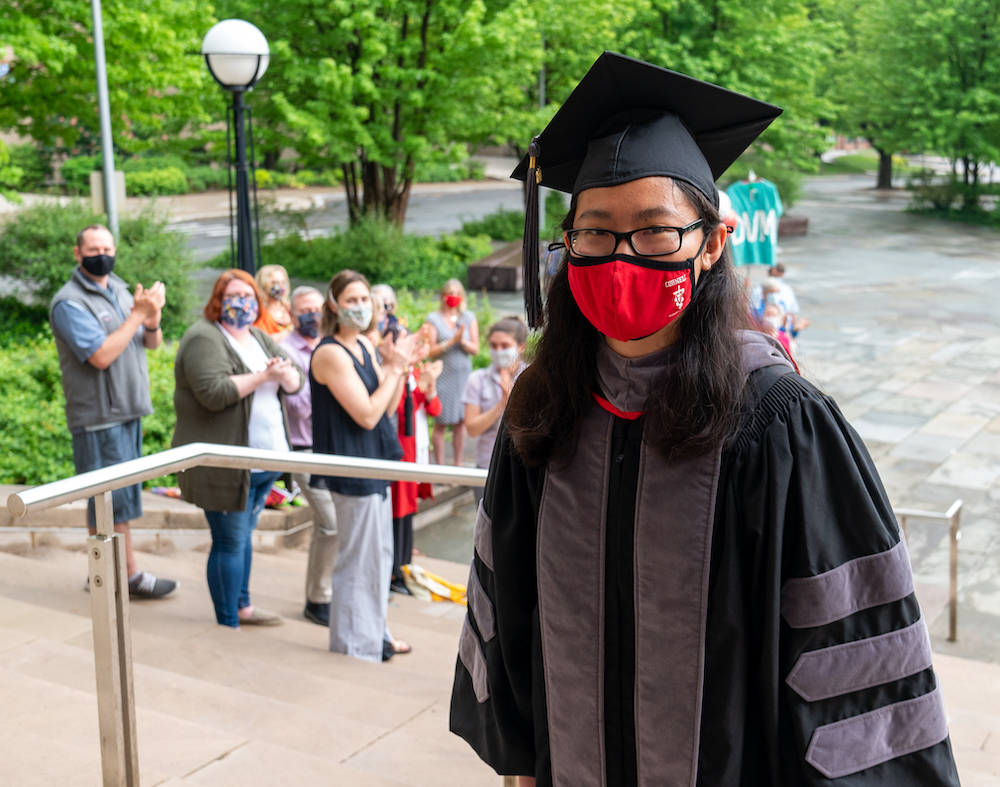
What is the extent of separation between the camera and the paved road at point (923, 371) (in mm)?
7859

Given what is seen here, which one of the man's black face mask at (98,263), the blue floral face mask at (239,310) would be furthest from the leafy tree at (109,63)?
the blue floral face mask at (239,310)

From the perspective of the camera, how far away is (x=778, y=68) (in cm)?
2634

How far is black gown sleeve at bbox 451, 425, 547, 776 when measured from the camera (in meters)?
2.07

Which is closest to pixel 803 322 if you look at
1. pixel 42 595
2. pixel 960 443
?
pixel 960 443

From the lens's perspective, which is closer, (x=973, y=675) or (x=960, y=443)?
(x=973, y=675)

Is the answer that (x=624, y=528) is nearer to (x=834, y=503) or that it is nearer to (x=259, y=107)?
(x=834, y=503)

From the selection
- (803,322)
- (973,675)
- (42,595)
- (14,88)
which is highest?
(14,88)

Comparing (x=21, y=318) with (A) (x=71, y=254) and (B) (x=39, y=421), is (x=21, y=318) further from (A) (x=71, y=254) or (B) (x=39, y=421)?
(B) (x=39, y=421)

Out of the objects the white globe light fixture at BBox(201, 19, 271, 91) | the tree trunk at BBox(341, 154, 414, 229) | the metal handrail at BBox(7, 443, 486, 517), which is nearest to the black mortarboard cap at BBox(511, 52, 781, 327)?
the metal handrail at BBox(7, 443, 486, 517)

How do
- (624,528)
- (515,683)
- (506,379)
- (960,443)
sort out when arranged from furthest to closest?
(960,443) → (506,379) → (515,683) → (624,528)

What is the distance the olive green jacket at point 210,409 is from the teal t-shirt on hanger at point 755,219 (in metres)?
6.57

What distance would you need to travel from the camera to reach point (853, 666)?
5.72 ft

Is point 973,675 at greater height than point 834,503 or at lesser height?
lesser

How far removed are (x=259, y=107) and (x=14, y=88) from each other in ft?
16.2
